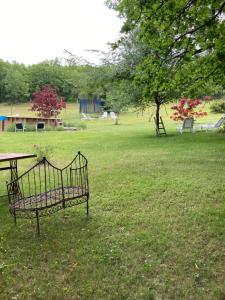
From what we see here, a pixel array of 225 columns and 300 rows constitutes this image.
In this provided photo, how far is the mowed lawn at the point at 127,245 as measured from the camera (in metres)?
3.50

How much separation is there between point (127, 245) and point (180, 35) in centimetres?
392

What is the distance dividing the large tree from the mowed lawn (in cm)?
199

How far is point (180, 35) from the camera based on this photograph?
6.44 metres

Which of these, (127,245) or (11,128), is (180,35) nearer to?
(127,245)

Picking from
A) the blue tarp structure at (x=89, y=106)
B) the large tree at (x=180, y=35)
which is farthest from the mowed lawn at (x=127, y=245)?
the blue tarp structure at (x=89, y=106)

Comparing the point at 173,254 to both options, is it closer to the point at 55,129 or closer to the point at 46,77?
the point at 55,129

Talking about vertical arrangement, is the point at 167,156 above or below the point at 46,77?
below

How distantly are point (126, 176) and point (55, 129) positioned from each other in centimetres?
1671

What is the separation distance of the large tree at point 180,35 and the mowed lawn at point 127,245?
6.54ft

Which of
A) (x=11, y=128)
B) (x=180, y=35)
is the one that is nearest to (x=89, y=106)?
(x=11, y=128)

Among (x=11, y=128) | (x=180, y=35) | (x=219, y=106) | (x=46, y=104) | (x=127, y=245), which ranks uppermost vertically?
(x=180, y=35)

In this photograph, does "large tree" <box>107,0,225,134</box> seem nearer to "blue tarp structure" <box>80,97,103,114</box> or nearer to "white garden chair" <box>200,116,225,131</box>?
"white garden chair" <box>200,116,225,131</box>

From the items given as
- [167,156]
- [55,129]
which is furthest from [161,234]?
[55,129]

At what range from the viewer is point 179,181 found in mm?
7277
